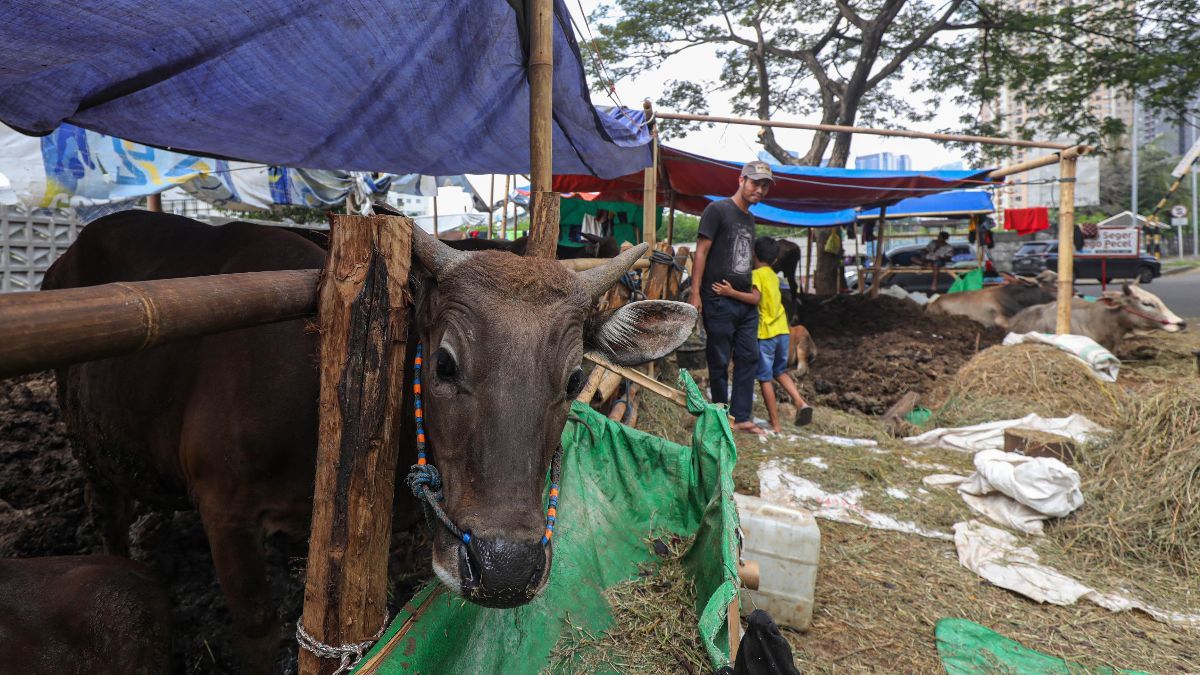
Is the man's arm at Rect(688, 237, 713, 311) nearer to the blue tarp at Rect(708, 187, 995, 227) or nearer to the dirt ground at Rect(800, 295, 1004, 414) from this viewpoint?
the dirt ground at Rect(800, 295, 1004, 414)

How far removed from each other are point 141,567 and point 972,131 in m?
17.4

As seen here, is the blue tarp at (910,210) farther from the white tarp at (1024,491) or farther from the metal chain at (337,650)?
the metal chain at (337,650)

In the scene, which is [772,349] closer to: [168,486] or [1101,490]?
[1101,490]

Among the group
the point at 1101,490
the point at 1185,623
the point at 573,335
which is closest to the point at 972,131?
the point at 1101,490

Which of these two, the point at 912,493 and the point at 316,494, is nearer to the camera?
the point at 316,494

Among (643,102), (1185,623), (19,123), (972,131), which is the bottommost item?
(1185,623)

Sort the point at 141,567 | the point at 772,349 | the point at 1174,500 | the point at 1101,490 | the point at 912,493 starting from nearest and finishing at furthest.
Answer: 1. the point at 141,567
2. the point at 1174,500
3. the point at 1101,490
4. the point at 912,493
5. the point at 772,349

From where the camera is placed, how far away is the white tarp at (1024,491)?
4.45m

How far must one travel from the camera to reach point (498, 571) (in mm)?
1649

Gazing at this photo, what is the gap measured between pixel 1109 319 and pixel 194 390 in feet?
41.1

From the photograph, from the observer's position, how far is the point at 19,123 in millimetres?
3324

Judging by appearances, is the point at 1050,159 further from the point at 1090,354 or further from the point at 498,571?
the point at 498,571

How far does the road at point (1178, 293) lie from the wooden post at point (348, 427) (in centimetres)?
1909

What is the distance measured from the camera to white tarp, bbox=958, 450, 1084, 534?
14.6ft
